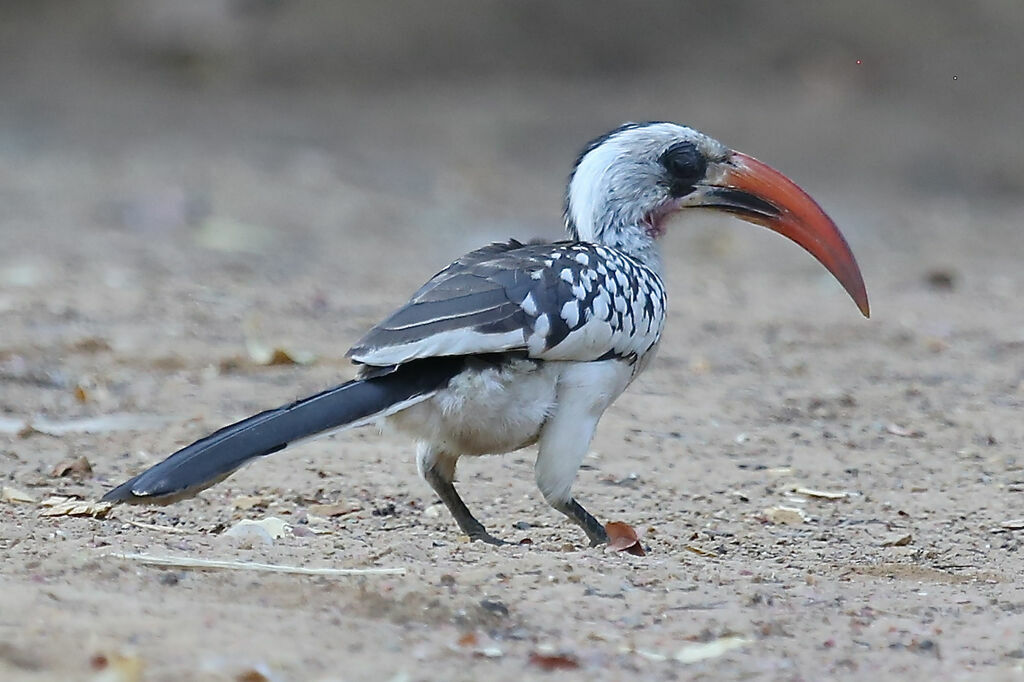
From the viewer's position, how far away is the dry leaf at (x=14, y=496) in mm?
4352

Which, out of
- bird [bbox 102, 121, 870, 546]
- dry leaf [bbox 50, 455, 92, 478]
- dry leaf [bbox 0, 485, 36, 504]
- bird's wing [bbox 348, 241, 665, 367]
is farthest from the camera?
dry leaf [bbox 50, 455, 92, 478]

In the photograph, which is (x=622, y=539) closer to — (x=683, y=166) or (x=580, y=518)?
(x=580, y=518)

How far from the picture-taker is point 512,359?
392 centimetres

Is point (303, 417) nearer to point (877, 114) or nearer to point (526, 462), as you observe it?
point (526, 462)

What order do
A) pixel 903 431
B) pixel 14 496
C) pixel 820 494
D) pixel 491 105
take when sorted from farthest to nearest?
pixel 491 105 → pixel 903 431 → pixel 820 494 → pixel 14 496

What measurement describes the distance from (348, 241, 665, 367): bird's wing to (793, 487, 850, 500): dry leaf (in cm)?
81

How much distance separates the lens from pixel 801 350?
7.26m

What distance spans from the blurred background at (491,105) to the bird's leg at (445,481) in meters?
6.59

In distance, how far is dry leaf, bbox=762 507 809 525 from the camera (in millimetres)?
4527

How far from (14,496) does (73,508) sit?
0.25 meters

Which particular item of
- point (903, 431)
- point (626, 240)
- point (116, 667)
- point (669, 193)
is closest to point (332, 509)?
point (626, 240)

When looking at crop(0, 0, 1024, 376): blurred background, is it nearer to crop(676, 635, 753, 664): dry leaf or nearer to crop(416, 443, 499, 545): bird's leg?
crop(416, 443, 499, 545): bird's leg

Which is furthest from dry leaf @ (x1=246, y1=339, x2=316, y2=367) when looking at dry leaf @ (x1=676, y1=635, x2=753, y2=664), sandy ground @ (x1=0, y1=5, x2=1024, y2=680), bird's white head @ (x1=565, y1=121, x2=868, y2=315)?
dry leaf @ (x1=676, y1=635, x2=753, y2=664)

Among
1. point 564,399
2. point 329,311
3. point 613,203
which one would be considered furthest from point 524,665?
point 329,311
